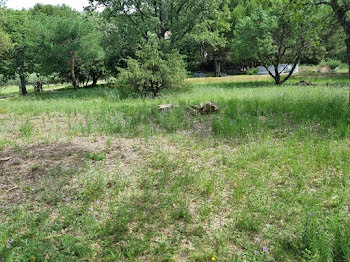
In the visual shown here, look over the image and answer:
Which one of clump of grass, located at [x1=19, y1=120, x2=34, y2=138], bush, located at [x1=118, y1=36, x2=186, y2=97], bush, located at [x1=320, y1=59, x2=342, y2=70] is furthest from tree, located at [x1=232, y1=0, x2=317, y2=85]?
bush, located at [x1=320, y1=59, x2=342, y2=70]

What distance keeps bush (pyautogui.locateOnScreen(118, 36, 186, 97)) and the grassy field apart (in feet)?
21.0

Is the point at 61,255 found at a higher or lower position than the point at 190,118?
lower

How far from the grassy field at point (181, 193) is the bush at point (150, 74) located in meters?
6.40

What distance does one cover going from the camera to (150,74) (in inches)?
488

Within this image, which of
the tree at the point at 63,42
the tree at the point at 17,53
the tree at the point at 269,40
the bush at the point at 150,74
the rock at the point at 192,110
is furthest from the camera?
the tree at the point at 17,53

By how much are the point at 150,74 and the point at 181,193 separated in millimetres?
9588

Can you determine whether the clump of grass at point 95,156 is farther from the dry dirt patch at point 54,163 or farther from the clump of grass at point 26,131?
the clump of grass at point 26,131

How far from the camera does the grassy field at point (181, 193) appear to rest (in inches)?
103

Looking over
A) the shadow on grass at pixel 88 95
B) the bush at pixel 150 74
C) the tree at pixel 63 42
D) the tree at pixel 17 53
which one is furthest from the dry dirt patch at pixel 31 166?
the tree at pixel 17 53

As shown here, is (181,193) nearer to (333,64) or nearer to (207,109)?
(207,109)

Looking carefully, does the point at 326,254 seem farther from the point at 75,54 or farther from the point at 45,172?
the point at 75,54

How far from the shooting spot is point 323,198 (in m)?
3.26

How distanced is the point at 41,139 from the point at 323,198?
19.0 ft

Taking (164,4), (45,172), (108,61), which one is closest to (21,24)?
(108,61)
